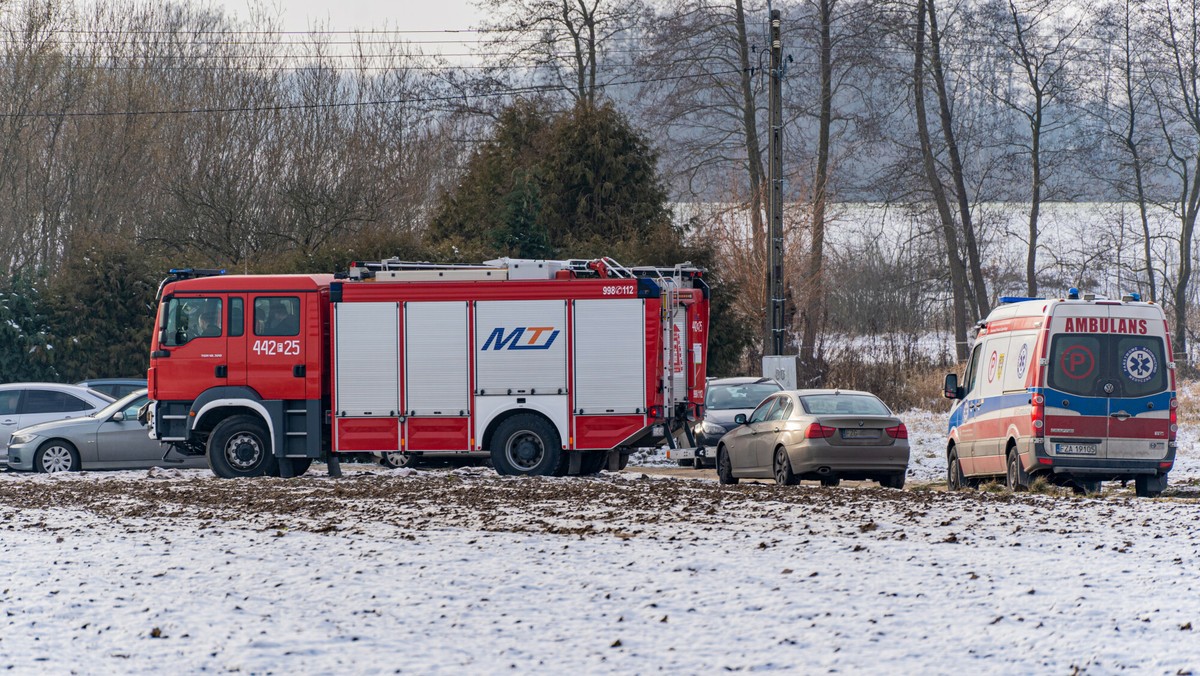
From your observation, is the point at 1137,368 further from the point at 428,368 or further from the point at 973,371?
the point at 428,368

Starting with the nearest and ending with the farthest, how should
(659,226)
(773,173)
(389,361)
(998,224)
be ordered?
(389,361)
(773,173)
(659,226)
(998,224)

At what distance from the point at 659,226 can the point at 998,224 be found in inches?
738

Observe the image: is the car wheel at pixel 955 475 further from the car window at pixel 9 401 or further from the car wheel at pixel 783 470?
the car window at pixel 9 401

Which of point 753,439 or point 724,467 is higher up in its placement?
point 753,439

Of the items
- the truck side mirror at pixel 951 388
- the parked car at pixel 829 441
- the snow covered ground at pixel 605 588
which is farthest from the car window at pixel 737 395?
the snow covered ground at pixel 605 588

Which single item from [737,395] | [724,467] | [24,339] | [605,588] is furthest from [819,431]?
[24,339]

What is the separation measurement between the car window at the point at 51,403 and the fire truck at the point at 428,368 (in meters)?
4.60

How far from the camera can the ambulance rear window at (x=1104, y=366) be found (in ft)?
52.7

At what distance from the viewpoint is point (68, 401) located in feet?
76.7

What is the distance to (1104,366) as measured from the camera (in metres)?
16.1

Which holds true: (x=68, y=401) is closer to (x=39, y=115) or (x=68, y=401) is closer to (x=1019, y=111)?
(x=39, y=115)

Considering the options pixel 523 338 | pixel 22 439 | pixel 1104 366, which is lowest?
pixel 22 439

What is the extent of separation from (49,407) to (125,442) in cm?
242

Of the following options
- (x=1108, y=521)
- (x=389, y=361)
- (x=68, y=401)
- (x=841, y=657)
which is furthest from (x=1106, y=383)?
(x=68, y=401)
